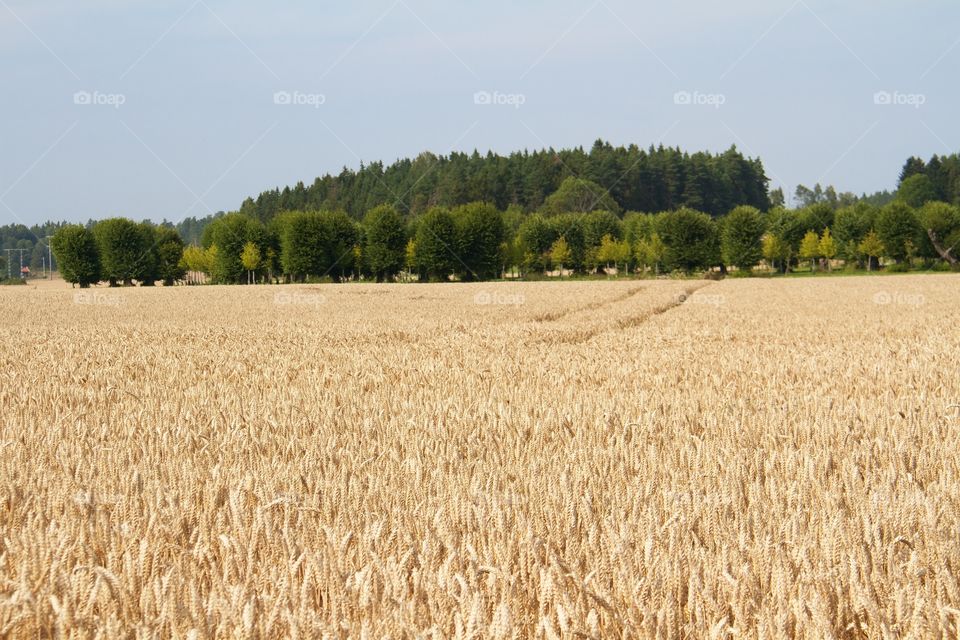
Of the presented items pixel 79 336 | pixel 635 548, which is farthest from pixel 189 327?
pixel 635 548

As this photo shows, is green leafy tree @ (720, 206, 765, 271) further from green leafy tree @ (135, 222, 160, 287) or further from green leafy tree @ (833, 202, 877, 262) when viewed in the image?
A: green leafy tree @ (135, 222, 160, 287)

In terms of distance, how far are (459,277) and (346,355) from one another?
8684 centimetres

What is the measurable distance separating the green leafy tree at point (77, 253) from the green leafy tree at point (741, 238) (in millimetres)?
74007

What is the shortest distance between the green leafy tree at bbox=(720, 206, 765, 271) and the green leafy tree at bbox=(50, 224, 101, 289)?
243 feet

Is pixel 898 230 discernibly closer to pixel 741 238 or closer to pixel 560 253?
pixel 741 238

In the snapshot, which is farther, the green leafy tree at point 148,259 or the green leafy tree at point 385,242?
the green leafy tree at point 148,259

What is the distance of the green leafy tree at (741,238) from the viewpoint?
97875 millimetres

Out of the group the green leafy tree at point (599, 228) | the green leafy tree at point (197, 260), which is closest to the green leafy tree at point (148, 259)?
the green leafy tree at point (197, 260)

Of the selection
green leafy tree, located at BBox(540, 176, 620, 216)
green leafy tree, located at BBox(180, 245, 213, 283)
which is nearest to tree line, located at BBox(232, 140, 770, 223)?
green leafy tree, located at BBox(540, 176, 620, 216)

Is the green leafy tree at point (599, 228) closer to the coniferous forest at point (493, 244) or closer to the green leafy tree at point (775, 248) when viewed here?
the coniferous forest at point (493, 244)

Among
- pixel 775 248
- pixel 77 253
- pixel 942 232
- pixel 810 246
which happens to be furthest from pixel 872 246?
pixel 77 253

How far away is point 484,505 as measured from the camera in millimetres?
3822

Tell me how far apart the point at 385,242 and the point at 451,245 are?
25.9 feet

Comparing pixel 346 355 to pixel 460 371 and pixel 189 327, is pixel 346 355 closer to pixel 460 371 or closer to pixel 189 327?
pixel 460 371
